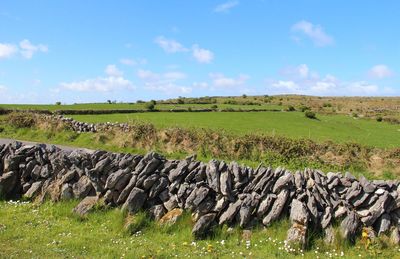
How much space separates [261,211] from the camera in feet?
36.4

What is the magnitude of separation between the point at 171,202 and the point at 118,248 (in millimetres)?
2441

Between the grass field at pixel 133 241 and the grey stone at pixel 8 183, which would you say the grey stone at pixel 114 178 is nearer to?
the grass field at pixel 133 241

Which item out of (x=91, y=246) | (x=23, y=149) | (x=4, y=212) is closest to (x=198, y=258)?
(x=91, y=246)

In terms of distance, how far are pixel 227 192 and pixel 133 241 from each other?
111 inches

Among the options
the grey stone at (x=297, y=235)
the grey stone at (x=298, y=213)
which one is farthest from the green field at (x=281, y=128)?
the grey stone at (x=297, y=235)

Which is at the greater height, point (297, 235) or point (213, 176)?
point (213, 176)

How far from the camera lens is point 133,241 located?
10.5 meters

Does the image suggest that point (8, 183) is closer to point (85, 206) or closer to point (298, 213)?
point (85, 206)

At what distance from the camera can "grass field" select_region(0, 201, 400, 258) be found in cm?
967

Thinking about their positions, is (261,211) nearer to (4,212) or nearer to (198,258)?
(198,258)

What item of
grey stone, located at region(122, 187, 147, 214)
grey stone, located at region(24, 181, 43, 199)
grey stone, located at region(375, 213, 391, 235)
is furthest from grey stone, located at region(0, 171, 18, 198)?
grey stone, located at region(375, 213, 391, 235)

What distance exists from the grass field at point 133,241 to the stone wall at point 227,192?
1.10 ft

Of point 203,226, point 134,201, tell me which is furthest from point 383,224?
point 134,201

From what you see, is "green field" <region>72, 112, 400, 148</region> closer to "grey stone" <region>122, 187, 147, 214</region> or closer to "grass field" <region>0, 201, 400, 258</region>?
"grey stone" <region>122, 187, 147, 214</region>
